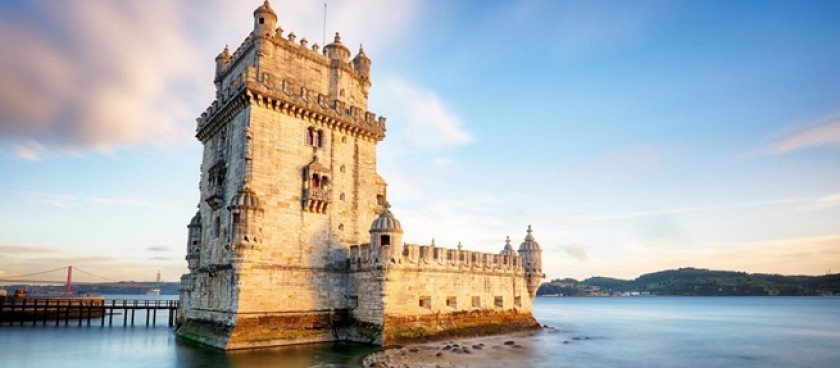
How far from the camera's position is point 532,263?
42469 millimetres

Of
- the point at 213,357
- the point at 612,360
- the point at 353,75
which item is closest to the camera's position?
the point at 213,357

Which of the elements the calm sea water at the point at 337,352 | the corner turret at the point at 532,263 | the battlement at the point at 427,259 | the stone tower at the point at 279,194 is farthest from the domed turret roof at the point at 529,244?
the stone tower at the point at 279,194

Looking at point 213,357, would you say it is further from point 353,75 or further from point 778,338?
point 778,338

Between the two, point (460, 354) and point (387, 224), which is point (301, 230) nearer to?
point (387, 224)

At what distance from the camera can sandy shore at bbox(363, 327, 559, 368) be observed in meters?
25.0

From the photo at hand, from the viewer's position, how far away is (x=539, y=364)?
88.7ft

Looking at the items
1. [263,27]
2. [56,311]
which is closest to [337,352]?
[263,27]

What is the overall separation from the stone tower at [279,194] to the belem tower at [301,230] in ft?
0.25

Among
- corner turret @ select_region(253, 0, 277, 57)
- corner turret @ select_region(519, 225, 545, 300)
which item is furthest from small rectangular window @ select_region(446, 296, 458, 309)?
corner turret @ select_region(253, 0, 277, 57)

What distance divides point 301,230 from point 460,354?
459 inches

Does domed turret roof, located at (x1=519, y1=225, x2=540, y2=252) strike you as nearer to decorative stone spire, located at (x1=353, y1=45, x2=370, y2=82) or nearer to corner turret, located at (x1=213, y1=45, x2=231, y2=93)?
decorative stone spire, located at (x1=353, y1=45, x2=370, y2=82)

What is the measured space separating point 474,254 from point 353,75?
15343 mm

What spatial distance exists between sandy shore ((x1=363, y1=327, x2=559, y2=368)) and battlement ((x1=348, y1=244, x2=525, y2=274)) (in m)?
4.76

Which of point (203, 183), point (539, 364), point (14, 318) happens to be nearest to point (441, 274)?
point (539, 364)
